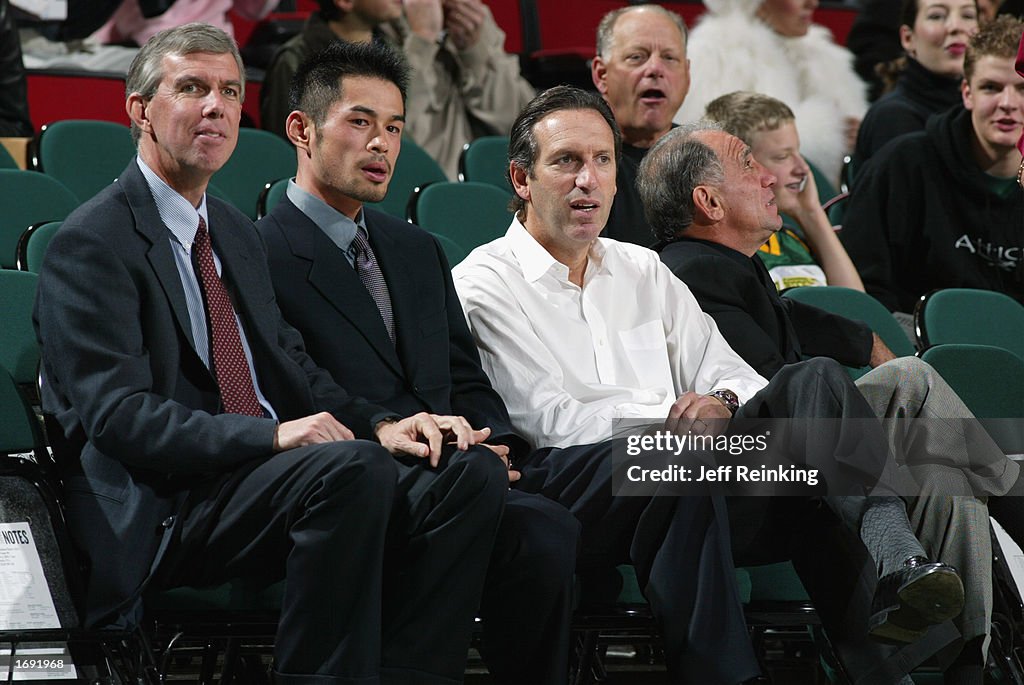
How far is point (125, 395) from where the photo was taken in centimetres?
211

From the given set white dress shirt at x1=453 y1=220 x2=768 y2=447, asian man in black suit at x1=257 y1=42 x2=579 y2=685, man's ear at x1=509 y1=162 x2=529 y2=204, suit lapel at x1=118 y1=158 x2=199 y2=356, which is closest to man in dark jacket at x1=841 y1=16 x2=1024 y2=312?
white dress shirt at x1=453 y1=220 x2=768 y2=447

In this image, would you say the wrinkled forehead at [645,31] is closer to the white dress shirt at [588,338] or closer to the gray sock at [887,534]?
the white dress shirt at [588,338]

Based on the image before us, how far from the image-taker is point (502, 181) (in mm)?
4500

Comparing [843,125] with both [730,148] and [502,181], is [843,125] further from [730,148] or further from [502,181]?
[730,148]

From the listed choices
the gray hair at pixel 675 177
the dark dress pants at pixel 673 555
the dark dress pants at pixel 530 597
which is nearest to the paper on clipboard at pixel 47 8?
the gray hair at pixel 675 177

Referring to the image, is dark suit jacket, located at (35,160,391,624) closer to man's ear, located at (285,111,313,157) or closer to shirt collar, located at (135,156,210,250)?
shirt collar, located at (135,156,210,250)

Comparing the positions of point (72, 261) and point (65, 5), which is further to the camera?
point (65, 5)

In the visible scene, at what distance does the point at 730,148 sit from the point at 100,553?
172 centimetres

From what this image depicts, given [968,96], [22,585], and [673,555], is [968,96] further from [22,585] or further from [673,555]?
[22,585]

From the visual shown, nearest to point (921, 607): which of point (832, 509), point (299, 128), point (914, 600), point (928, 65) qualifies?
point (914, 600)

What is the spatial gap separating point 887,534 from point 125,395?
1270 mm

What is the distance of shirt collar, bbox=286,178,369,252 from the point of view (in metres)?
2.66

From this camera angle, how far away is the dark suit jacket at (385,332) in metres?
2.55

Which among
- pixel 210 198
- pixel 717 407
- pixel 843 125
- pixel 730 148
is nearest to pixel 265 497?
pixel 210 198
